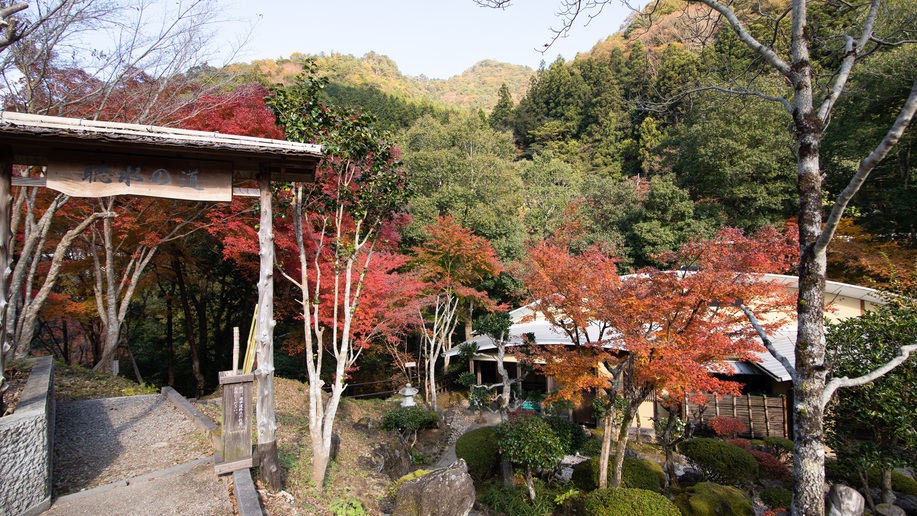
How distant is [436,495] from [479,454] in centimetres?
431

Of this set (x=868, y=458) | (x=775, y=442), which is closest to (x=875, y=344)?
(x=868, y=458)

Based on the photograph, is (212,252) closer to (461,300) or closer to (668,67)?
(461,300)

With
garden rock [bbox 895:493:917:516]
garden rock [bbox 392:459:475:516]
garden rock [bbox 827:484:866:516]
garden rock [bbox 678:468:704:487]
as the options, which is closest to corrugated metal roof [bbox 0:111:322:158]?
garden rock [bbox 392:459:475:516]

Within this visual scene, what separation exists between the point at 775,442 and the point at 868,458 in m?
4.35

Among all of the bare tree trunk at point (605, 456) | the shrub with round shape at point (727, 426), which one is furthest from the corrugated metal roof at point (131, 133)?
the shrub with round shape at point (727, 426)

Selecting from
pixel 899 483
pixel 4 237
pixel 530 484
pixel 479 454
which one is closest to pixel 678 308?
pixel 530 484

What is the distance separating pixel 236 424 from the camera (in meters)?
4.59

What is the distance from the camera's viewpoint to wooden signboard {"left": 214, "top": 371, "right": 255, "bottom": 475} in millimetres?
4539

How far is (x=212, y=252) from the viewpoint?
1647 cm

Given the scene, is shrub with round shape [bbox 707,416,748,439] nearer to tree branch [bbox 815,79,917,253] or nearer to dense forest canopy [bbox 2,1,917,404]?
dense forest canopy [bbox 2,1,917,404]

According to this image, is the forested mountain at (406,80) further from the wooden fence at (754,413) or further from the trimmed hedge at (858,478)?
the trimmed hedge at (858,478)

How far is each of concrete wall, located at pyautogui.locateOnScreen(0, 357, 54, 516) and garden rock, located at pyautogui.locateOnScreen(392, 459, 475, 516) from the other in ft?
10.4

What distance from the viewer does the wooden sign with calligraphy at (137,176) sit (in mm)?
3953

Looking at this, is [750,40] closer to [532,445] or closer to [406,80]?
[532,445]
